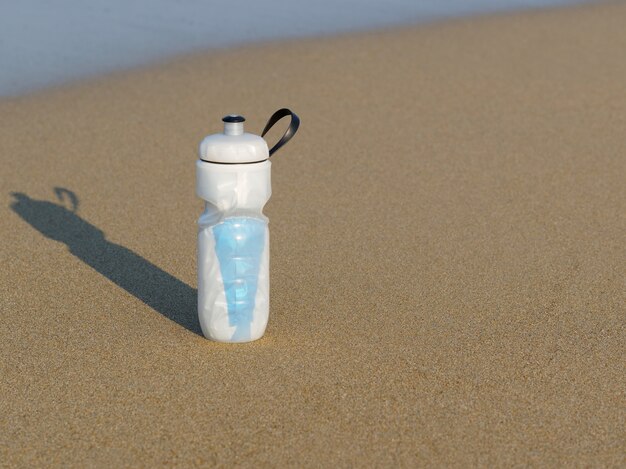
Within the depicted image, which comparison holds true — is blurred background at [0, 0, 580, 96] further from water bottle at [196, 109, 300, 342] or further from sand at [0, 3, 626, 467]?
water bottle at [196, 109, 300, 342]

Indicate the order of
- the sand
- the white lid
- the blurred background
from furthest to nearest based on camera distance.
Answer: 1. the blurred background
2. the white lid
3. the sand

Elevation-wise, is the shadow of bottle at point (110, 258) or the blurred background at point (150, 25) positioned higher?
the blurred background at point (150, 25)

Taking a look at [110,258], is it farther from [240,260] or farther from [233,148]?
[233,148]

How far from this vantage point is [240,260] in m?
3.18

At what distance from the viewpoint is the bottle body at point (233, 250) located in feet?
10.2

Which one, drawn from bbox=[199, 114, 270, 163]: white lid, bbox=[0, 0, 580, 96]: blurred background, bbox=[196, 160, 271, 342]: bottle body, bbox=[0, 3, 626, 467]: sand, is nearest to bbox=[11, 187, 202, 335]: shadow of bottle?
bbox=[0, 3, 626, 467]: sand

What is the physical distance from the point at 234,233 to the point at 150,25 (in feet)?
19.4

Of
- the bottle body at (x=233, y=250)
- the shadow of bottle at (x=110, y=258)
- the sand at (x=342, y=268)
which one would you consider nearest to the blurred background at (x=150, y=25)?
the sand at (x=342, y=268)

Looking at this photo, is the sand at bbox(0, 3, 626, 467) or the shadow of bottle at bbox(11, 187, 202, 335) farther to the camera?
the shadow of bottle at bbox(11, 187, 202, 335)

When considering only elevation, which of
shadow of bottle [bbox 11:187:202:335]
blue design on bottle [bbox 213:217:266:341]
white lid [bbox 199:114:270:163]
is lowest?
shadow of bottle [bbox 11:187:202:335]

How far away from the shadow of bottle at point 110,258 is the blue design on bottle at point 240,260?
0.78ft

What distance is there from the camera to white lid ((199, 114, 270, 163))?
3.06 m

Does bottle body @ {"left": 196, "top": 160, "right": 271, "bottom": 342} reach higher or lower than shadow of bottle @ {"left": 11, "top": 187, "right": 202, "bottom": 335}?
higher

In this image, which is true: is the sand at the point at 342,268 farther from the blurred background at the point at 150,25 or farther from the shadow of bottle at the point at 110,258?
the blurred background at the point at 150,25
